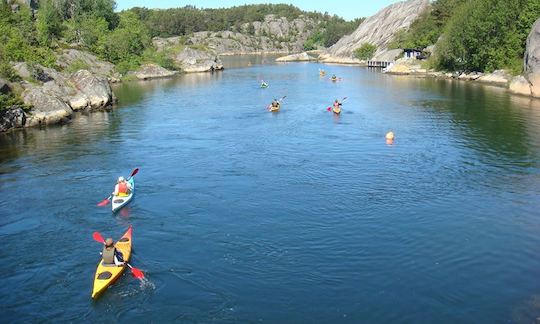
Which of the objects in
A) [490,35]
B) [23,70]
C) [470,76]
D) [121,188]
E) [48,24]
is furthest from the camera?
[48,24]

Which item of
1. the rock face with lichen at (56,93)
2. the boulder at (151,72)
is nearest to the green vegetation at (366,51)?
the boulder at (151,72)

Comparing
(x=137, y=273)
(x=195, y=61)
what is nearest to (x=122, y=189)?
(x=137, y=273)

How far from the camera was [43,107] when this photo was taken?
2296 inches

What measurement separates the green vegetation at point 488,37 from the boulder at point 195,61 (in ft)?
200

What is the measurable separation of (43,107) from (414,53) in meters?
99.7

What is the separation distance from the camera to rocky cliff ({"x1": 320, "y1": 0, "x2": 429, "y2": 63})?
167250 mm

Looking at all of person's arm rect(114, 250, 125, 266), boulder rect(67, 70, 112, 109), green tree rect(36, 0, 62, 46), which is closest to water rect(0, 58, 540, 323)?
person's arm rect(114, 250, 125, 266)

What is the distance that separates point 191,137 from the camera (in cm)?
5047

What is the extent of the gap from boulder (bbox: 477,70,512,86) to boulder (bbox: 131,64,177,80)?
7286 centimetres

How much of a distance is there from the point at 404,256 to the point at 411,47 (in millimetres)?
119523

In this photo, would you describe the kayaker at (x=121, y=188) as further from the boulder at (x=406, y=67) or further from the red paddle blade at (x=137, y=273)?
the boulder at (x=406, y=67)

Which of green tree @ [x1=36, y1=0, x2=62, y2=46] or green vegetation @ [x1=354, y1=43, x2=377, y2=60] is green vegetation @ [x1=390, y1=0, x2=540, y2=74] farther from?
green tree @ [x1=36, y1=0, x2=62, y2=46]

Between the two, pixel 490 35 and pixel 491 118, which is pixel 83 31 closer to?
pixel 490 35

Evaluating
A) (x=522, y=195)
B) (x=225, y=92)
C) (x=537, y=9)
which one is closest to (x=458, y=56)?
(x=537, y=9)
